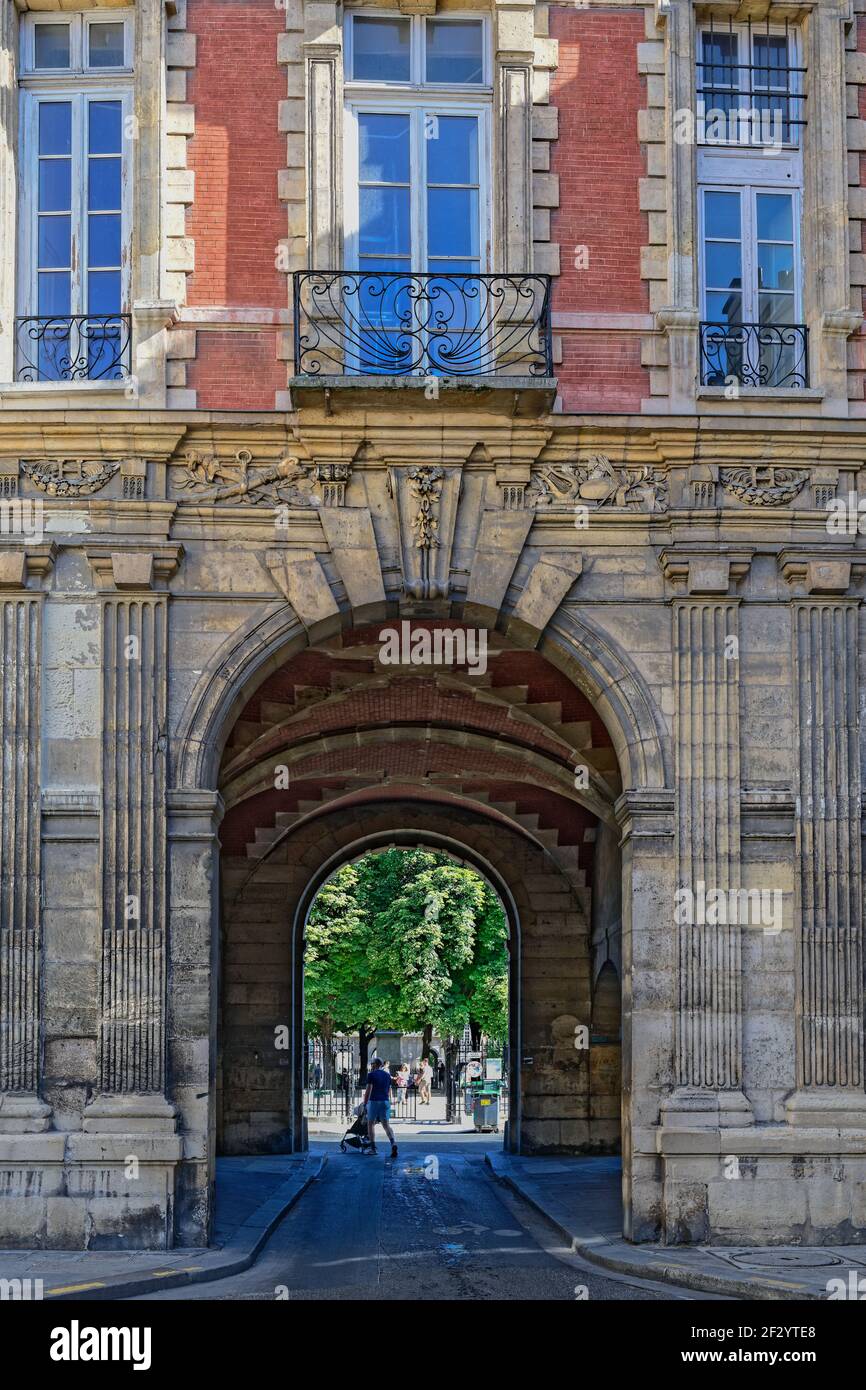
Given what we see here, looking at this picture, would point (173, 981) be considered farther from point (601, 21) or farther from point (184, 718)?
point (601, 21)

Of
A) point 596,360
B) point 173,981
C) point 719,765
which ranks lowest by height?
point 173,981

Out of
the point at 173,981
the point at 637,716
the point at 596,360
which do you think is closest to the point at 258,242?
the point at 596,360

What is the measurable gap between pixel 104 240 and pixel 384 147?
2.34 metres

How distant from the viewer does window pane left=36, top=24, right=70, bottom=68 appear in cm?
1527

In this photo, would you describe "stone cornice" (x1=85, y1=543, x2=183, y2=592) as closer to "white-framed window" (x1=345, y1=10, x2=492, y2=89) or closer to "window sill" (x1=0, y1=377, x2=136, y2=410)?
"window sill" (x1=0, y1=377, x2=136, y2=410)

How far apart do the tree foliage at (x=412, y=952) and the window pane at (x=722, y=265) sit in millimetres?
30237

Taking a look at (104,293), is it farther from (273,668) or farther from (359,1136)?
(359,1136)

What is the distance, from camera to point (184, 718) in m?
14.4

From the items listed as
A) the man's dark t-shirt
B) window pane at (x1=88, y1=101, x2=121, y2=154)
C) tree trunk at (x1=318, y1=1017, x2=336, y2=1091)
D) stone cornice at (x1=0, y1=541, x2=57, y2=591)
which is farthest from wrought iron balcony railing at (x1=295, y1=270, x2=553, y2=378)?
tree trunk at (x1=318, y1=1017, x2=336, y2=1091)

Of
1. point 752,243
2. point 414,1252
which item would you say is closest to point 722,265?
point 752,243

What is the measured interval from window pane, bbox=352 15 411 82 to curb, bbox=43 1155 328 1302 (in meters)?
9.10
